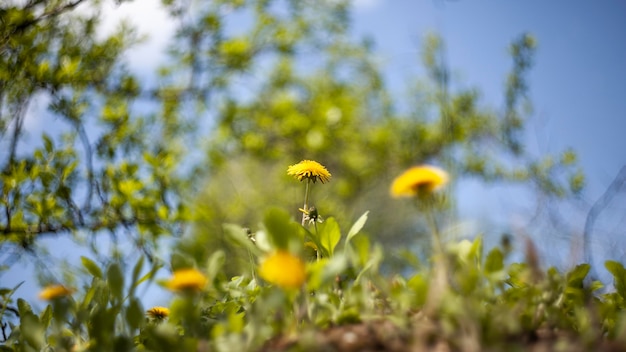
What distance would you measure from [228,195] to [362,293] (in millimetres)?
9080

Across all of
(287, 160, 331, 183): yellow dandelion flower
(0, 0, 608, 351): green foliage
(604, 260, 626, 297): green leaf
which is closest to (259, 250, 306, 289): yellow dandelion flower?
(0, 0, 608, 351): green foliage

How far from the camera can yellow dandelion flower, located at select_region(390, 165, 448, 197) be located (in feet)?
2.15

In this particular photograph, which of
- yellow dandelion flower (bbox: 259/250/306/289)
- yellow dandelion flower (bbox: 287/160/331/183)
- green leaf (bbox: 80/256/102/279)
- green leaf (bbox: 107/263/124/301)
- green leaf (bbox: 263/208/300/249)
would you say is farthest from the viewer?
yellow dandelion flower (bbox: 287/160/331/183)

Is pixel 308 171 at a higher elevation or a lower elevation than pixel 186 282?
higher

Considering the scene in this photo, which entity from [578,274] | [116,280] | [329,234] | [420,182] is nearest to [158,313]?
[116,280]

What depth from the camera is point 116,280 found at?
0.78 metres

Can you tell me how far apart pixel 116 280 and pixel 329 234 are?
359mm

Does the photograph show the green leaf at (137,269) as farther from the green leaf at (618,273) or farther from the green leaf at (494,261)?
the green leaf at (618,273)

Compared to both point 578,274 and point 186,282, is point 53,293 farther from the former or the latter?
point 578,274

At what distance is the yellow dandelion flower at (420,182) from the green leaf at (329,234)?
242 mm

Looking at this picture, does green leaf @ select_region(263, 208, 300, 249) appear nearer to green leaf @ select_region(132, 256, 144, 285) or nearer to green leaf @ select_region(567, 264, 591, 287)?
green leaf @ select_region(132, 256, 144, 285)

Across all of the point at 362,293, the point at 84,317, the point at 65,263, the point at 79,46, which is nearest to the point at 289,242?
the point at 362,293

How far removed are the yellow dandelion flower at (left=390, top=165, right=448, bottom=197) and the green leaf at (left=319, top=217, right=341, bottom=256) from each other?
0.24 m

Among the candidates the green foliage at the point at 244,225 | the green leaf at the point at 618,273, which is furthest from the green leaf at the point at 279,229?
the green leaf at the point at 618,273
